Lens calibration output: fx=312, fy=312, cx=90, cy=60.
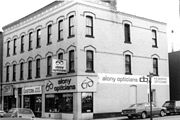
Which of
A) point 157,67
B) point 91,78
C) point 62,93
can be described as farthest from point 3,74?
point 157,67

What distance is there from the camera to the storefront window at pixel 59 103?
29.0 m

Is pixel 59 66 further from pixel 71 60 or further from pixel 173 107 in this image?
pixel 173 107

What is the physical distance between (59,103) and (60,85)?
182cm

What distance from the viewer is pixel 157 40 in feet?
117

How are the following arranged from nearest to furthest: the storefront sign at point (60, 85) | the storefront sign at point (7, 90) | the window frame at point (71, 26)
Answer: the storefront sign at point (60, 85) < the window frame at point (71, 26) < the storefront sign at point (7, 90)

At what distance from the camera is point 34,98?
34812 mm

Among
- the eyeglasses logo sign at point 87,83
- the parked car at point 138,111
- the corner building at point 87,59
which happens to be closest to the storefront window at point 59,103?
the corner building at point 87,59

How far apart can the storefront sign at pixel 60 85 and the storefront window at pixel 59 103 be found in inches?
23.6

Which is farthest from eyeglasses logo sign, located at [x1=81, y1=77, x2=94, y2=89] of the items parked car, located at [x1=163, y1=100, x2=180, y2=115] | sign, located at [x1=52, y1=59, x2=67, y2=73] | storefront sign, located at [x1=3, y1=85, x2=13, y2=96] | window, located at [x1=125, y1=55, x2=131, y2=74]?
storefront sign, located at [x1=3, y1=85, x2=13, y2=96]

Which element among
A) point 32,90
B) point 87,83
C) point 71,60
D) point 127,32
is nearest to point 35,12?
point 32,90

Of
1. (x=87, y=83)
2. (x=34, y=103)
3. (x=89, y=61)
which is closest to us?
(x=87, y=83)

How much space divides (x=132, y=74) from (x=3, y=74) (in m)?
18.5

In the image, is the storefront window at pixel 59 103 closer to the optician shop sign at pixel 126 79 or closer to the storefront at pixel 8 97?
the optician shop sign at pixel 126 79

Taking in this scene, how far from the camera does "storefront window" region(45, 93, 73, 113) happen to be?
95.2 ft
